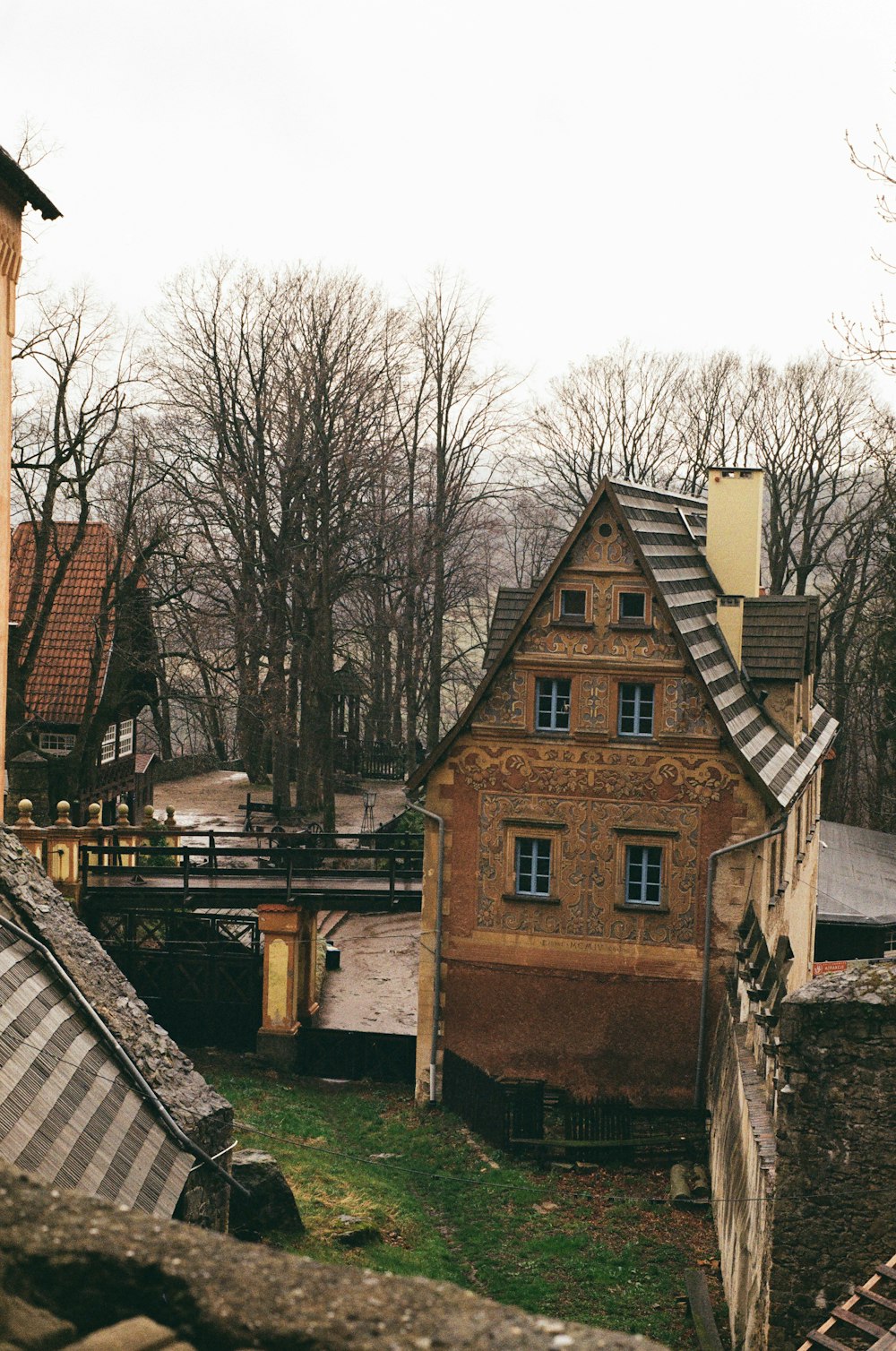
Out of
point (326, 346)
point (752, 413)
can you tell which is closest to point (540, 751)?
point (326, 346)

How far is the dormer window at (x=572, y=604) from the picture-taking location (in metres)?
22.4

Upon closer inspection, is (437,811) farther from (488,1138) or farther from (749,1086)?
(749,1086)

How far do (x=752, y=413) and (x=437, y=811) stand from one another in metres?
39.3

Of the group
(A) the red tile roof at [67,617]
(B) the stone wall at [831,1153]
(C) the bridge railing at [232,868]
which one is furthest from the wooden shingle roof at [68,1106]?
(A) the red tile roof at [67,617]

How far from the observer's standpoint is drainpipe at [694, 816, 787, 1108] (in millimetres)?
21797

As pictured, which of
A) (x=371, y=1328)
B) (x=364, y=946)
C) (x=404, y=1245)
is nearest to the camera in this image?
(x=371, y=1328)

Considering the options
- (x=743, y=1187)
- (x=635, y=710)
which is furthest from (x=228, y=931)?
(x=743, y=1187)

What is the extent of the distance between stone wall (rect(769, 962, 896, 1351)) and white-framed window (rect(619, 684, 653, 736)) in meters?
9.72

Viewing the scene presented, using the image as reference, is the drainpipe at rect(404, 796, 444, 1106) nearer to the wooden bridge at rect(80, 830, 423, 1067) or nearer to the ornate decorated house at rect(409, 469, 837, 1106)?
the ornate decorated house at rect(409, 469, 837, 1106)

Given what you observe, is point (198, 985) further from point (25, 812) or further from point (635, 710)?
point (635, 710)

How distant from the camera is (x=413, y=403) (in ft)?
174

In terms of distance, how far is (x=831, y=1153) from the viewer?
1273cm

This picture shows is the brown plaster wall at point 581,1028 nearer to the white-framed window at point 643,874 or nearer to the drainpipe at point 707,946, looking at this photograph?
the drainpipe at point 707,946

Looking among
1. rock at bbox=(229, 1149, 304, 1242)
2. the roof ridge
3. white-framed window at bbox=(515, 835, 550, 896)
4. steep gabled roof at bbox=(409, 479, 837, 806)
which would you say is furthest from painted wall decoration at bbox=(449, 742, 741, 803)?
rock at bbox=(229, 1149, 304, 1242)
